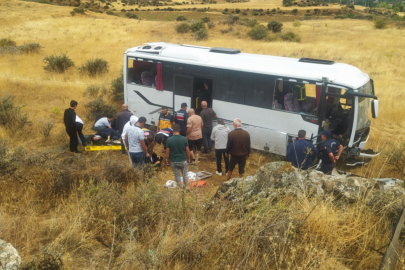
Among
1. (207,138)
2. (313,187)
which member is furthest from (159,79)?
(313,187)

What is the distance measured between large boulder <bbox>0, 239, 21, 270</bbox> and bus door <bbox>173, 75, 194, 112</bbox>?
25.6 ft

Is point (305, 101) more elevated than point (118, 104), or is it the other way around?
point (305, 101)

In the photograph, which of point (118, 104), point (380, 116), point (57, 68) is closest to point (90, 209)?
point (118, 104)

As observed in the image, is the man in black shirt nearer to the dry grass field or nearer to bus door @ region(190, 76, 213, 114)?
the dry grass field

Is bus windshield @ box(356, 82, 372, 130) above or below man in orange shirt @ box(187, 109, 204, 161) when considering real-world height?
above

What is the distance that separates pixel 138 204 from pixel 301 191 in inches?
93.4

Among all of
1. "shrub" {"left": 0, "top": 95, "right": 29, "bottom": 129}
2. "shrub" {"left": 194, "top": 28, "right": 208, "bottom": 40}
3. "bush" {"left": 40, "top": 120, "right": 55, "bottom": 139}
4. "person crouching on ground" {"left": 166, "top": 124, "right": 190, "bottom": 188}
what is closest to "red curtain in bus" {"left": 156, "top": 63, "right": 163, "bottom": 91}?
"bush" {"left": 40, "top": 120, "right": 55, "bottom": 139}

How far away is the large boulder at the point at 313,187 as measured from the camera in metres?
4.71

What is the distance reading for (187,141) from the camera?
7.56 meters

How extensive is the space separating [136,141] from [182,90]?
140 inches

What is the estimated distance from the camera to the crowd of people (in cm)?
755

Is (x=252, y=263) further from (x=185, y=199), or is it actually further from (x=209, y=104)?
(x=209, y=104)

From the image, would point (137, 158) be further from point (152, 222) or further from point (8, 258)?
point (8, 258)

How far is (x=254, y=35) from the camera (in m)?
33.7
